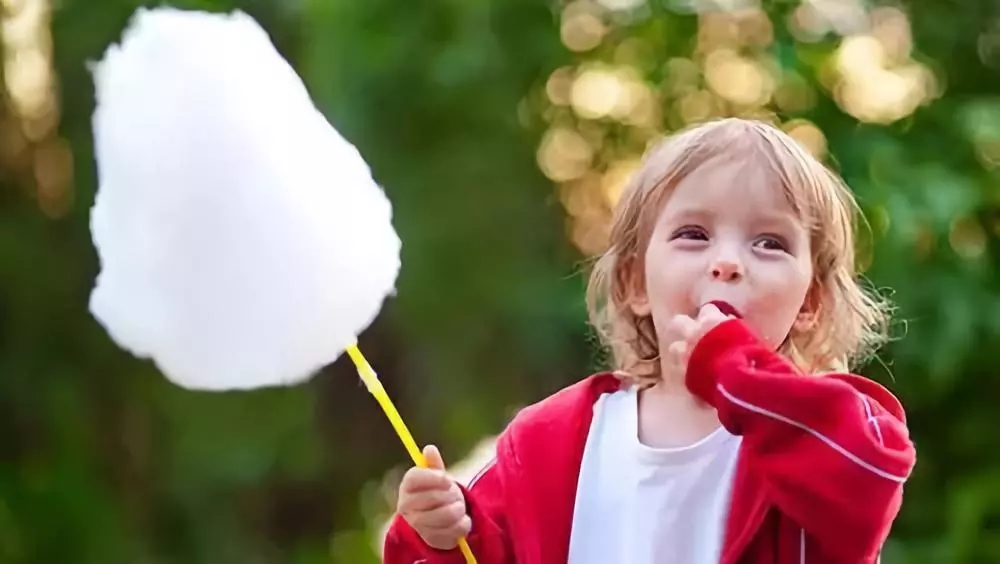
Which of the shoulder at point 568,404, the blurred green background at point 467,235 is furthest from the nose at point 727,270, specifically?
the blurred green background at point 467,235

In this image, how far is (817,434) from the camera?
585 millimetres

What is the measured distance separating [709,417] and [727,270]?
85mm

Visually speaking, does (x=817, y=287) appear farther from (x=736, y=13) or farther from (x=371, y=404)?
(x=371, y=404)

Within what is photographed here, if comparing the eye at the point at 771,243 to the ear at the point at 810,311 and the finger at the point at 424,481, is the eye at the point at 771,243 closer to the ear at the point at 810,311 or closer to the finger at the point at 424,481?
the ear at the point at 810,311

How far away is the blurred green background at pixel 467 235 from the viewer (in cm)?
116

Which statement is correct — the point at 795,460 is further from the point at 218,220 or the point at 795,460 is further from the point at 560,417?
the point at 218,220

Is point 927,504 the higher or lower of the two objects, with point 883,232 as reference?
lower

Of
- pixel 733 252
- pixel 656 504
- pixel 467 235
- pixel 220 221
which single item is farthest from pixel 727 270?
pixel 467 235

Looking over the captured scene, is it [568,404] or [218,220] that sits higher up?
[218,220]

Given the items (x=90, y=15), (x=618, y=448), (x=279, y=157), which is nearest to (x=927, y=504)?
(x=618, y=448)

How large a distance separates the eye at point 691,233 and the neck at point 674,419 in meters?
0.08

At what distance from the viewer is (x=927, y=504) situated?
1195 millimetres

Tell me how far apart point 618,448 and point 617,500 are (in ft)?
0.10

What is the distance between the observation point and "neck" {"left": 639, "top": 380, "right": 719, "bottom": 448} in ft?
2.17
